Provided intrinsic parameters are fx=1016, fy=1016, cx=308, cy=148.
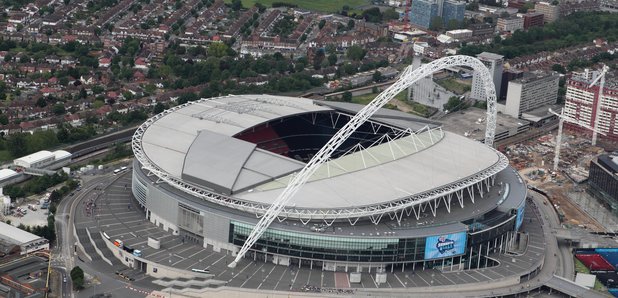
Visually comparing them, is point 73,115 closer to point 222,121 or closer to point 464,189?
point 222,121

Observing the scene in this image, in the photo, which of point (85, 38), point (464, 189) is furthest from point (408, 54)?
point (464, 189)

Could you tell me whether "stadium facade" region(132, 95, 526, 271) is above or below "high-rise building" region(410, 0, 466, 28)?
above

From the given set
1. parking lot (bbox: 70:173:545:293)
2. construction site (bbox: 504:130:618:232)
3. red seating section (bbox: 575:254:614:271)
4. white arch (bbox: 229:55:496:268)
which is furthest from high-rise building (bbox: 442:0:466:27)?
parking lot (bbox: 70:173:545:293)

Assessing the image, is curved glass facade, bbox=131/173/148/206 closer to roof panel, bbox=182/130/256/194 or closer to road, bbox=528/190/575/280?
roof panel, bbox=182/130/256/194

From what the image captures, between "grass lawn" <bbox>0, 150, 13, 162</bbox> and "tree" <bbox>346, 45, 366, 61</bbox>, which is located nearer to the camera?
"grass lawn" <bbox>0, 150, 13, 162</bbox>

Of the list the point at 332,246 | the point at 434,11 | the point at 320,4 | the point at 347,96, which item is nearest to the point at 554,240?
the point at 332,246

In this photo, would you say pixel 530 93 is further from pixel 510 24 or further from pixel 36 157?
pixel 36 157

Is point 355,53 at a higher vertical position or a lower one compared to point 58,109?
lower
